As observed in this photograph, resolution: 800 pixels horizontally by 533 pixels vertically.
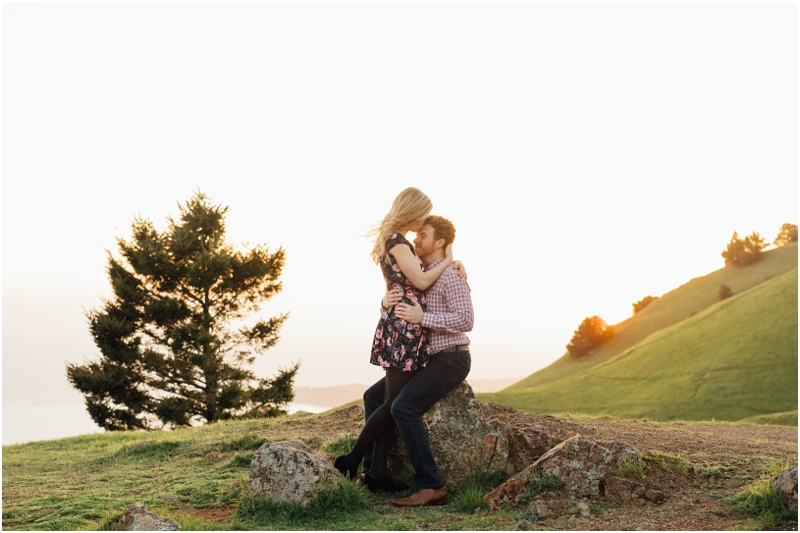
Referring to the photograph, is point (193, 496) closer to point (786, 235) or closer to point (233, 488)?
point (233, 488)

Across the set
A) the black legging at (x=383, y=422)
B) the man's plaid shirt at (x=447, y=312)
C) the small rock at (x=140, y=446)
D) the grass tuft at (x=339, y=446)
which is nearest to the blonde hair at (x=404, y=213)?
the man's plaid shirt at (x=447, y=312)

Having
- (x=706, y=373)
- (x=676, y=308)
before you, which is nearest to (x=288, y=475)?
(x=706, y=373)

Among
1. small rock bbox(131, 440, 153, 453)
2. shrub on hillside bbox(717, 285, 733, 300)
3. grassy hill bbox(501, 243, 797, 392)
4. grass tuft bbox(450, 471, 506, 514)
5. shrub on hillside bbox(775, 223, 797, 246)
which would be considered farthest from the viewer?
shrub on hillside bbox(775, 223, 797, 246)

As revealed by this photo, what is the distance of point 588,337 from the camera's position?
207 feet

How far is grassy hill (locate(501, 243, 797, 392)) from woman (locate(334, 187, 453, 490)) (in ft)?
177

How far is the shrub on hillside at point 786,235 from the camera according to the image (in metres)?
74.1

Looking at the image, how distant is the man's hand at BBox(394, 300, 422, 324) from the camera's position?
737 centimetres

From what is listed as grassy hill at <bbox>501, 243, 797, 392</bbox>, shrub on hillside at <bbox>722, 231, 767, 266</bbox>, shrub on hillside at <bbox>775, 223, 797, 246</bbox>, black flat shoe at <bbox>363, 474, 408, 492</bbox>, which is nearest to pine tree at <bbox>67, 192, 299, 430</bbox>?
black flat shoe at <bbox>363, 474, 408, 492</bbox>

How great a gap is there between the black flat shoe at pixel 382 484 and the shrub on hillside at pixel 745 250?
231 ft

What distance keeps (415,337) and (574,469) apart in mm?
2338

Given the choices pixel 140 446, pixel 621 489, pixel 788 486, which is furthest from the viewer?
pixel 140 446

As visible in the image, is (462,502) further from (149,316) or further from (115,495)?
(149,316)

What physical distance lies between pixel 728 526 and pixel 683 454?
3101 mm

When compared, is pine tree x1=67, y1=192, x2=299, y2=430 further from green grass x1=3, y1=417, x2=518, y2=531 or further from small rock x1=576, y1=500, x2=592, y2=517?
small rock x1=576, y1=500, x2=592, y2=517
